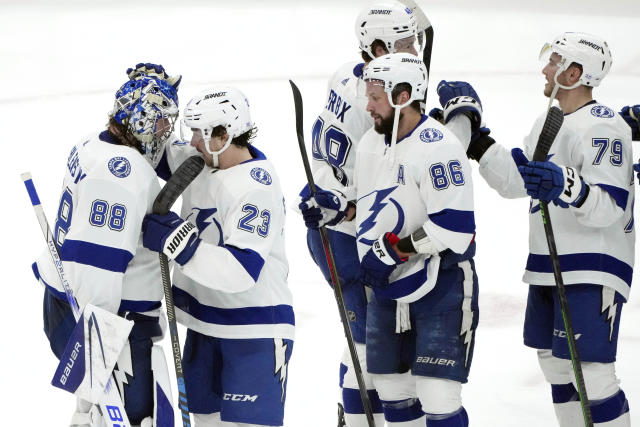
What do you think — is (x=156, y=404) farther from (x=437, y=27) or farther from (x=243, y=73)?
(x=437, y=27)

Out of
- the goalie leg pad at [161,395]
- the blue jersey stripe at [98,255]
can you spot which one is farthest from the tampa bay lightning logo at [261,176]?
the goalie leg pad at [161,395]

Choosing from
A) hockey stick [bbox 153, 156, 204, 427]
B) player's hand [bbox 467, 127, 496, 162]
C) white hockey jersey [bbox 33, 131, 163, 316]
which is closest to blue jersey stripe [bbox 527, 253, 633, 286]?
player's hand [bbox 467, 127, 496, 162]

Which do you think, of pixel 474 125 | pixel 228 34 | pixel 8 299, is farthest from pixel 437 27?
pixel 474 125

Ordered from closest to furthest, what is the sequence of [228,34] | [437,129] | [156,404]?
1. [156,404]
2. [437,129]
3. [228,34]

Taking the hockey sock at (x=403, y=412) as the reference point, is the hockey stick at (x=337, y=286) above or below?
above

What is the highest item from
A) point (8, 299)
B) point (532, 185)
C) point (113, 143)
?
point (113, 143)

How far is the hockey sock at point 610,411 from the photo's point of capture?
3.00 m

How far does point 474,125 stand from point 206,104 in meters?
0.86

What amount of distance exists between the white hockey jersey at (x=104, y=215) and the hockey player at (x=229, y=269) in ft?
0.22

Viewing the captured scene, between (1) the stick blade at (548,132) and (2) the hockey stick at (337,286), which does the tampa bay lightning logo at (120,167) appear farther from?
(1) the stick blade at (548,132)

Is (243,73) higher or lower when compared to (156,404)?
higher

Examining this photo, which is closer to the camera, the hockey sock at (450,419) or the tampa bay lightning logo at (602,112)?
the hockey sock at (450,419)

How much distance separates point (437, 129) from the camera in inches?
109

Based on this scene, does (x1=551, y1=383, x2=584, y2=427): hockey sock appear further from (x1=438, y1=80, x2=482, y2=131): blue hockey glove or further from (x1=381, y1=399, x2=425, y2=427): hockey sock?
(x1=438, y1=80, x2=482, y2=131): blue hockey glove
